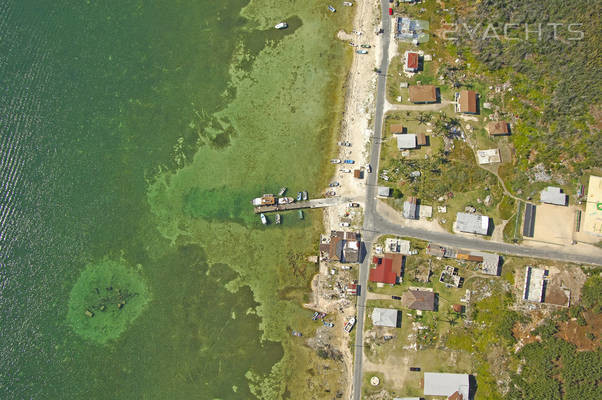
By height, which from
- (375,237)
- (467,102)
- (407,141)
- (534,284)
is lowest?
(534,284)

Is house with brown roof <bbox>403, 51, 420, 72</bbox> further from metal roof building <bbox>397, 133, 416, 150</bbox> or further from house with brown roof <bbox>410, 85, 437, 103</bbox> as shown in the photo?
metal roof building <bbox>397, 133, 416, 150</bbox>

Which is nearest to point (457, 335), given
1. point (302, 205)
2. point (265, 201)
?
point (302, 205)

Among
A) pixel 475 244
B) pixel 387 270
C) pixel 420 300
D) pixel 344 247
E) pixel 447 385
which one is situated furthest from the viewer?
pixel 475 244

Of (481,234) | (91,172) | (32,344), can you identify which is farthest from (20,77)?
(481,234)

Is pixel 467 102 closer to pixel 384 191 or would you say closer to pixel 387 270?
pixel 384 191

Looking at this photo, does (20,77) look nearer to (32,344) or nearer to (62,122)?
(62,122)
